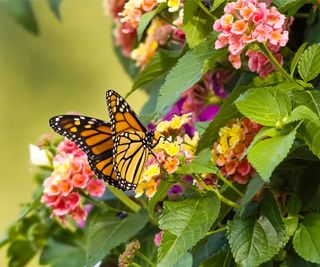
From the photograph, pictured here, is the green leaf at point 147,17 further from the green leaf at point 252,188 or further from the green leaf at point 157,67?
the green leaf at point 252,188

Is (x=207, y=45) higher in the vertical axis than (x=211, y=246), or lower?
higher

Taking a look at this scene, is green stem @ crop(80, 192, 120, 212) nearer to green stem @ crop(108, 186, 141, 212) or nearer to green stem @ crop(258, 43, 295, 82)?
green stem @ crop(108, 186, 141, 212)

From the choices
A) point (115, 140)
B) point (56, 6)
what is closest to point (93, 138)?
point (115, 140)

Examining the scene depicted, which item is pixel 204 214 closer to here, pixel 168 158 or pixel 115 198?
pixel 168 158

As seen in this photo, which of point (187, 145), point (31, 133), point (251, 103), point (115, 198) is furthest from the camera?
point (31, 133)

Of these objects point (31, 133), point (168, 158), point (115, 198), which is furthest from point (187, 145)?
point (31, 133)

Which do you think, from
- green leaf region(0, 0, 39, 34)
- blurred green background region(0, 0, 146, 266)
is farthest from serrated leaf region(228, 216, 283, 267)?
blurred green background region(0, 0, 146, 266)

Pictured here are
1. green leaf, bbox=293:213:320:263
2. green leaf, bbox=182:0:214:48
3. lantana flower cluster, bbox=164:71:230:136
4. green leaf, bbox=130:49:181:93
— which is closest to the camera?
green leaf, bbox=293:213:320:263

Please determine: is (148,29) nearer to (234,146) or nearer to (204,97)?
(204,97)
